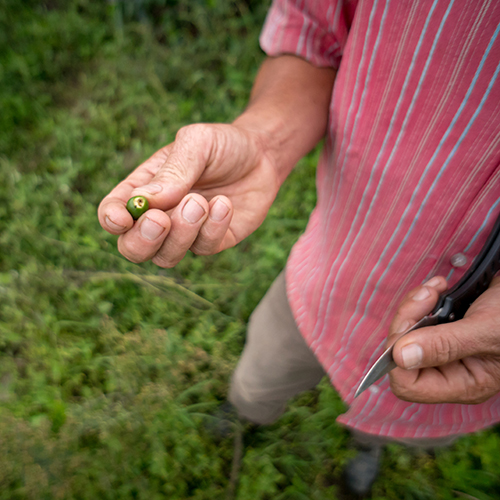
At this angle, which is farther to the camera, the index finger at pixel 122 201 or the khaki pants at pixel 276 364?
the khaki pants at pixel 276 364

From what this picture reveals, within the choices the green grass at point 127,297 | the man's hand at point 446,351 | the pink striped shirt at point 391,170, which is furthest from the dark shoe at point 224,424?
the man's hand at point 446,351

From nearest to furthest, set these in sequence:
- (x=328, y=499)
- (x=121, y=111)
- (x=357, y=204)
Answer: (x=357, y=204), (x=328, y=499), (x=121, y=111)

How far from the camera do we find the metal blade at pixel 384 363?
1034 millimetres

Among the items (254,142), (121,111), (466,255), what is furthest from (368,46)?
(121,111)

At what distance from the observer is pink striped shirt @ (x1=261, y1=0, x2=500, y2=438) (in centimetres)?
97

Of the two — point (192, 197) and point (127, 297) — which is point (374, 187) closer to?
point (192, 197)

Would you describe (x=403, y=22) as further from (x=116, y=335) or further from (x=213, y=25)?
(x=213, y=25)

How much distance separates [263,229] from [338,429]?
1599 mm

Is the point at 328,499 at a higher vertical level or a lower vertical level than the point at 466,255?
lower

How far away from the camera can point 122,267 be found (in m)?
2.93

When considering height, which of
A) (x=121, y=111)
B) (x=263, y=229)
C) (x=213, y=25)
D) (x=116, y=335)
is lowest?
(x=116, y=335)

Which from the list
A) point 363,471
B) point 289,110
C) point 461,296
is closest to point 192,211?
point 289,110

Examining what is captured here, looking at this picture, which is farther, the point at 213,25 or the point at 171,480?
the point at 213,25

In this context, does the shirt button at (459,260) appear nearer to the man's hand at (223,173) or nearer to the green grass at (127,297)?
the man's hand at (223,173)
